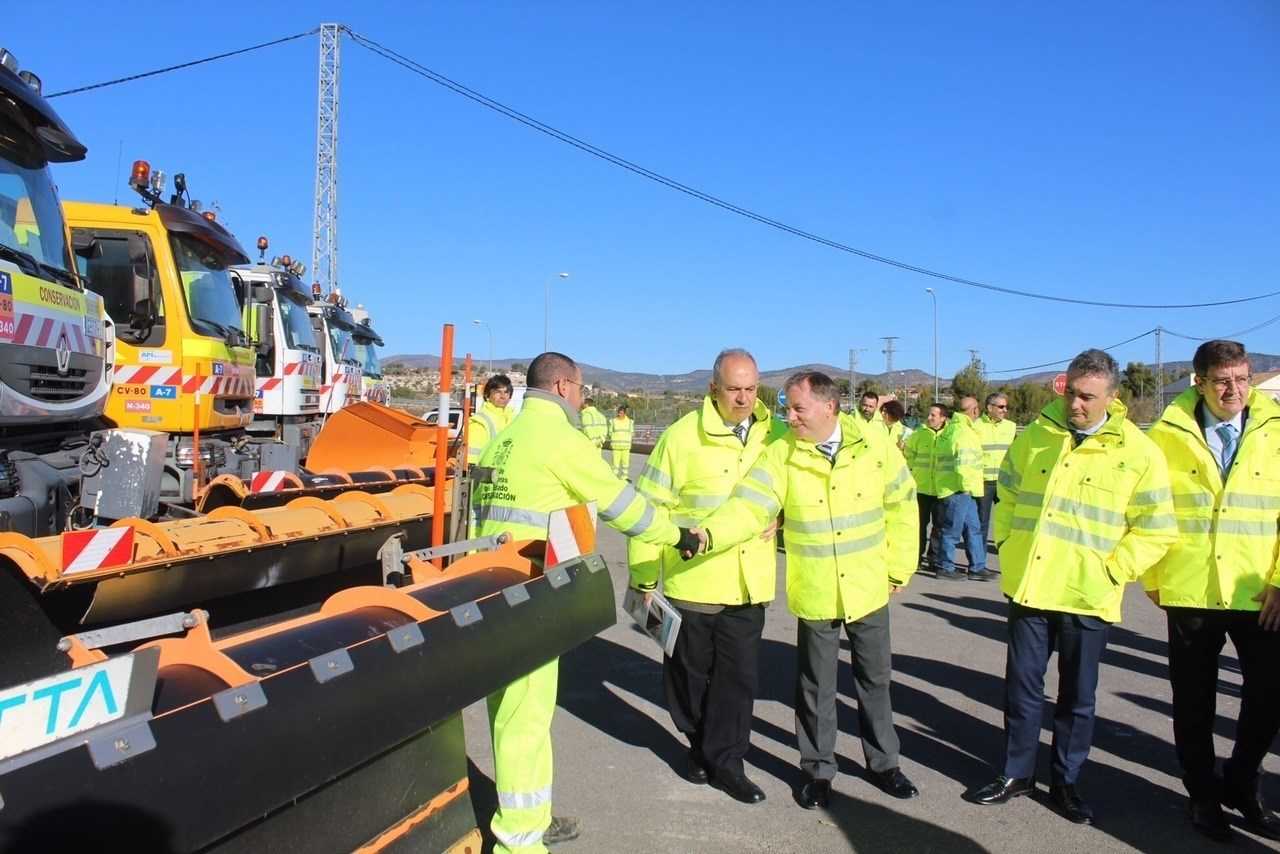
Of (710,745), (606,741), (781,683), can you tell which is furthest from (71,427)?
(781,683)

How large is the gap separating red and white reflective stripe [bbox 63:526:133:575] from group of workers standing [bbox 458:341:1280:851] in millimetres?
1315

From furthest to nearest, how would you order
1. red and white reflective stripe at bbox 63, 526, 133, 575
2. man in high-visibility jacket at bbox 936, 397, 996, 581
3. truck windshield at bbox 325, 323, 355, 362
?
truck windshield at bbox 325, 323, 355, 362
man in high-visibility jacket at bbox 936, 397, 996, 581
red and white reflective stripe at bbox 63, 526, 133, 575

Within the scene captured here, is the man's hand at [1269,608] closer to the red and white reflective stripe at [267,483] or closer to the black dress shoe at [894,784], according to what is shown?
the black dress shoe at [894,784]

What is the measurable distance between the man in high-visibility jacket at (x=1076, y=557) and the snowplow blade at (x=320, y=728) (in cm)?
199

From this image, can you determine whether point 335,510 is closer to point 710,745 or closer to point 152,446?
point 152,446

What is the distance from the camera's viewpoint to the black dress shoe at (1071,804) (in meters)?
4.18

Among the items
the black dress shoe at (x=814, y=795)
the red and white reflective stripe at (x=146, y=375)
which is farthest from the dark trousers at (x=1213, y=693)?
Answer: the red and white reflective stripe at (x=146, y=375)

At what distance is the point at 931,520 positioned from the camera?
40.3ft

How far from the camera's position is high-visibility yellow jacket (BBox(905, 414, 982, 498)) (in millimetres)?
10906

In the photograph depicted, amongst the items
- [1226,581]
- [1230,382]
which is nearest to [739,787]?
[1226,581]

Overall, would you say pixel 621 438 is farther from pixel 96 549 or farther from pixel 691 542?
pixel 96 549

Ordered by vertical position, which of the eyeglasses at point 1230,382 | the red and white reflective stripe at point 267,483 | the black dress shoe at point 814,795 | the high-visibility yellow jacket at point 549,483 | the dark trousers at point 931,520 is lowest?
the black dress shoe at point 814,795

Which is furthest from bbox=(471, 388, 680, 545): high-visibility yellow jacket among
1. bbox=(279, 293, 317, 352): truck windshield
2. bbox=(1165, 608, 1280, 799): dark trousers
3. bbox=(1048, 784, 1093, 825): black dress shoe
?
bbox=(279, 293, 317, 352): truck windshield

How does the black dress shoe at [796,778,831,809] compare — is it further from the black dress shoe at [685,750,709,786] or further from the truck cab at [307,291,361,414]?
the truck cab at [307,291,361,414]
